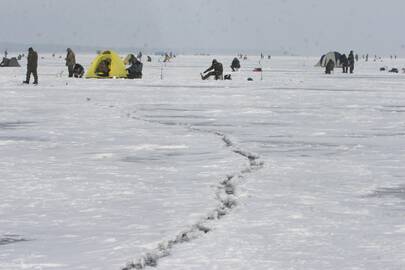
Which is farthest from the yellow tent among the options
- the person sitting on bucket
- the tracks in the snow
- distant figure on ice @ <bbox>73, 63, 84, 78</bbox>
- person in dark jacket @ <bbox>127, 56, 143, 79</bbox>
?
the tracks in the snow

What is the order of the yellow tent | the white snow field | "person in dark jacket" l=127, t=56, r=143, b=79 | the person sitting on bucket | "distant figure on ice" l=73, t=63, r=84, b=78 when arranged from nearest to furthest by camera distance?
1. the white snow field
2. the yellow tent
3. the person sitting on bucket
4. "person in dark jacket" l=127, t=56, r=143, b=79
5. "distant figure on ice" l=73, t=63, r=84, b=78

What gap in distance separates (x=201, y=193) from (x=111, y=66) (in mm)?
31123

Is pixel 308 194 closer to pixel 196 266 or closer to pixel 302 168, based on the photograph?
pixel 302 168

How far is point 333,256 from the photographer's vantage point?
16.6ft

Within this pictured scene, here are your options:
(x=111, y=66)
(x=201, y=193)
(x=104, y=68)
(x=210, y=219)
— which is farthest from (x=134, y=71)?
(x=210, y=219)

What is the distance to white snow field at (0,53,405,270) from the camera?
5102 mm

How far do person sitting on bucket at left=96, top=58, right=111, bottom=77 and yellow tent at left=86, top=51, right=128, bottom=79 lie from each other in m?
0.07

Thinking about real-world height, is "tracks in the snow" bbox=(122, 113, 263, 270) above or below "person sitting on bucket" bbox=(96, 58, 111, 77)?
below

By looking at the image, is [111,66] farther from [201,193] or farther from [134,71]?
[201,193]

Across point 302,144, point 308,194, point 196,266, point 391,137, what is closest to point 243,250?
point 196,266

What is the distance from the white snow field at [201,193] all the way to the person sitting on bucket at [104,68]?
21235mm

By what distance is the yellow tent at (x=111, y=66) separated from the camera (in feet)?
122

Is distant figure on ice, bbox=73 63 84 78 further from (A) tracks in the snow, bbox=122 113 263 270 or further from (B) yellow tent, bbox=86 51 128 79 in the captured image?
(A) tracks in the snow, bbox=122 113 263 270

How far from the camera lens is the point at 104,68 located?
3788 centimetres
